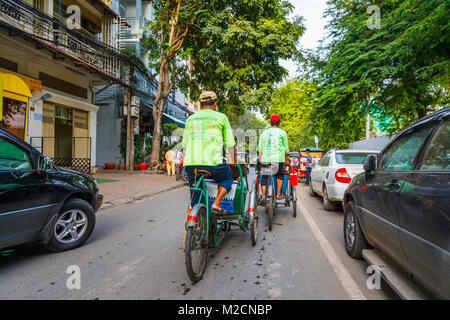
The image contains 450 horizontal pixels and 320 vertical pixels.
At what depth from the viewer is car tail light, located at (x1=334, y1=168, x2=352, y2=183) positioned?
646cm

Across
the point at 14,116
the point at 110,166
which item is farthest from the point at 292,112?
the point at 14,116

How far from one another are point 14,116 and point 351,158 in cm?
1131

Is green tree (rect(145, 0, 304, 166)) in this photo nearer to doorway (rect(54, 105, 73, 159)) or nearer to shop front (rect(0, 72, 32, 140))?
doorway (rect(54, 105, 73, 159))

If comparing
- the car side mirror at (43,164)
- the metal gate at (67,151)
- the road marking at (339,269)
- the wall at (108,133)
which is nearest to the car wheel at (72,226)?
the car side mirror at (43,164)

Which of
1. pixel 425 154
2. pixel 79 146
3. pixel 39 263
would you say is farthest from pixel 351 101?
pixel 79 146

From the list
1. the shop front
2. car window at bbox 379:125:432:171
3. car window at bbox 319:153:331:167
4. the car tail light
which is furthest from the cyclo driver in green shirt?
the shop front

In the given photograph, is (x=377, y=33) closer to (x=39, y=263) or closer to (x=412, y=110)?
(x=412, y=110)

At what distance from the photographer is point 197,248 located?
116 inches

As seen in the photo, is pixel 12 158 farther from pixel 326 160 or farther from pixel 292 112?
pixel 292 112

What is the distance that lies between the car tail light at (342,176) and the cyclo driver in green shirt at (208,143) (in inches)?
155

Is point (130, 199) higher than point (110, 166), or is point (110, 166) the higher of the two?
point (110, 166)

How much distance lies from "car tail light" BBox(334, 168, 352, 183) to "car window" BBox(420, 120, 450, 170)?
4228 millimetres

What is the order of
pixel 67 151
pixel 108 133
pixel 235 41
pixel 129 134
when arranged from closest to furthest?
pixel 235 41 < pixel 67 151 < pixel 129 134 < pixel 108 133

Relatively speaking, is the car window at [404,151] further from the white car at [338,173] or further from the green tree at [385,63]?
the green tree at [385,63]
